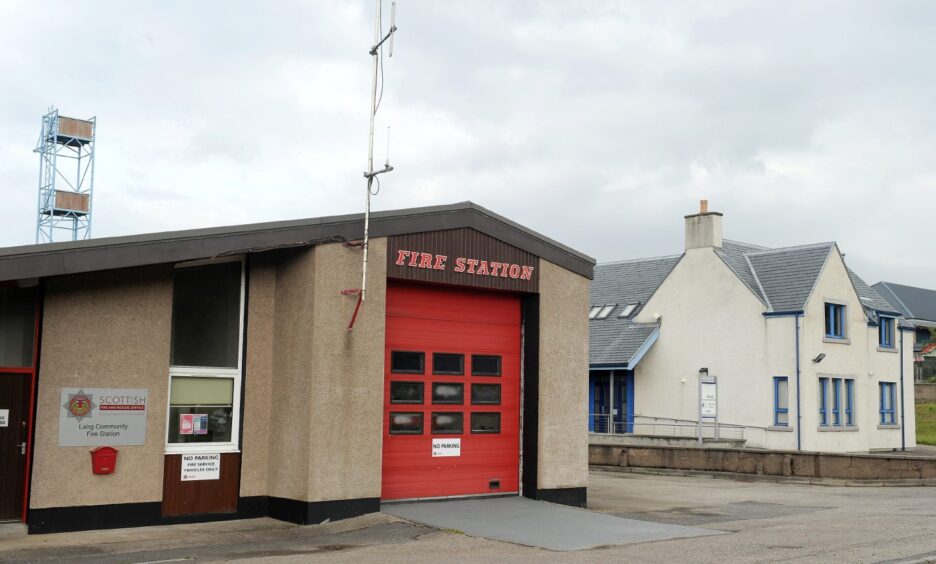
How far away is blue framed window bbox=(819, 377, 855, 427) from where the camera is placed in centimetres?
3406

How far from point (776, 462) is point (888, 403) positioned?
16.8 metres

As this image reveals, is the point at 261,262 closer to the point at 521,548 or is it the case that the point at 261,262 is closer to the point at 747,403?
the point at 521,548

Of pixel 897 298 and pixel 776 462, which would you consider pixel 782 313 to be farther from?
pixel 897 298

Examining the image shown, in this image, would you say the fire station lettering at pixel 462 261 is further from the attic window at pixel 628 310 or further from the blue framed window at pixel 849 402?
the blue framed window at pixel 849 402

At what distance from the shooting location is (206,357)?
1418 cm

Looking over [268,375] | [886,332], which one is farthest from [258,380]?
[886,332]

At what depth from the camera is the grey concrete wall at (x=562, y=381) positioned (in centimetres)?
1664

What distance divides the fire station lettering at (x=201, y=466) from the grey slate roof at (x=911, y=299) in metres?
70.2

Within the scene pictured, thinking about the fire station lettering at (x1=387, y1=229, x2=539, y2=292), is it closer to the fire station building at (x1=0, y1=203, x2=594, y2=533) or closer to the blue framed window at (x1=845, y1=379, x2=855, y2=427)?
the fire station building at (x1=0, y1=203, x2=594, y2=533)

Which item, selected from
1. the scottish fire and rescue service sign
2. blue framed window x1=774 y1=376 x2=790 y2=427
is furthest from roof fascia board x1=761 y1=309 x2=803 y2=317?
the scottish fire and rescue service sign

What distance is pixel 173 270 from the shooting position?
13875mm

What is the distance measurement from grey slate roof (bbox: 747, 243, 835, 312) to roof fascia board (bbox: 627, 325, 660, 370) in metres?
4.33

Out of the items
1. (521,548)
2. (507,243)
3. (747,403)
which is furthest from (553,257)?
(747,403)

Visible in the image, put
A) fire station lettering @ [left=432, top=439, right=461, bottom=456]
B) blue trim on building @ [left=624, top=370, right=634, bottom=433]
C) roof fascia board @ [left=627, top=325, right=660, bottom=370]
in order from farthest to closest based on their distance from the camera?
blue trim on building @ [left=624, top=370, right=634, bottom=433] < roof fascia board @ [left=627, top=325, right=660, bottom=370] < fire station lettering @ [left=432, top=439, right=461, bottom=456]
